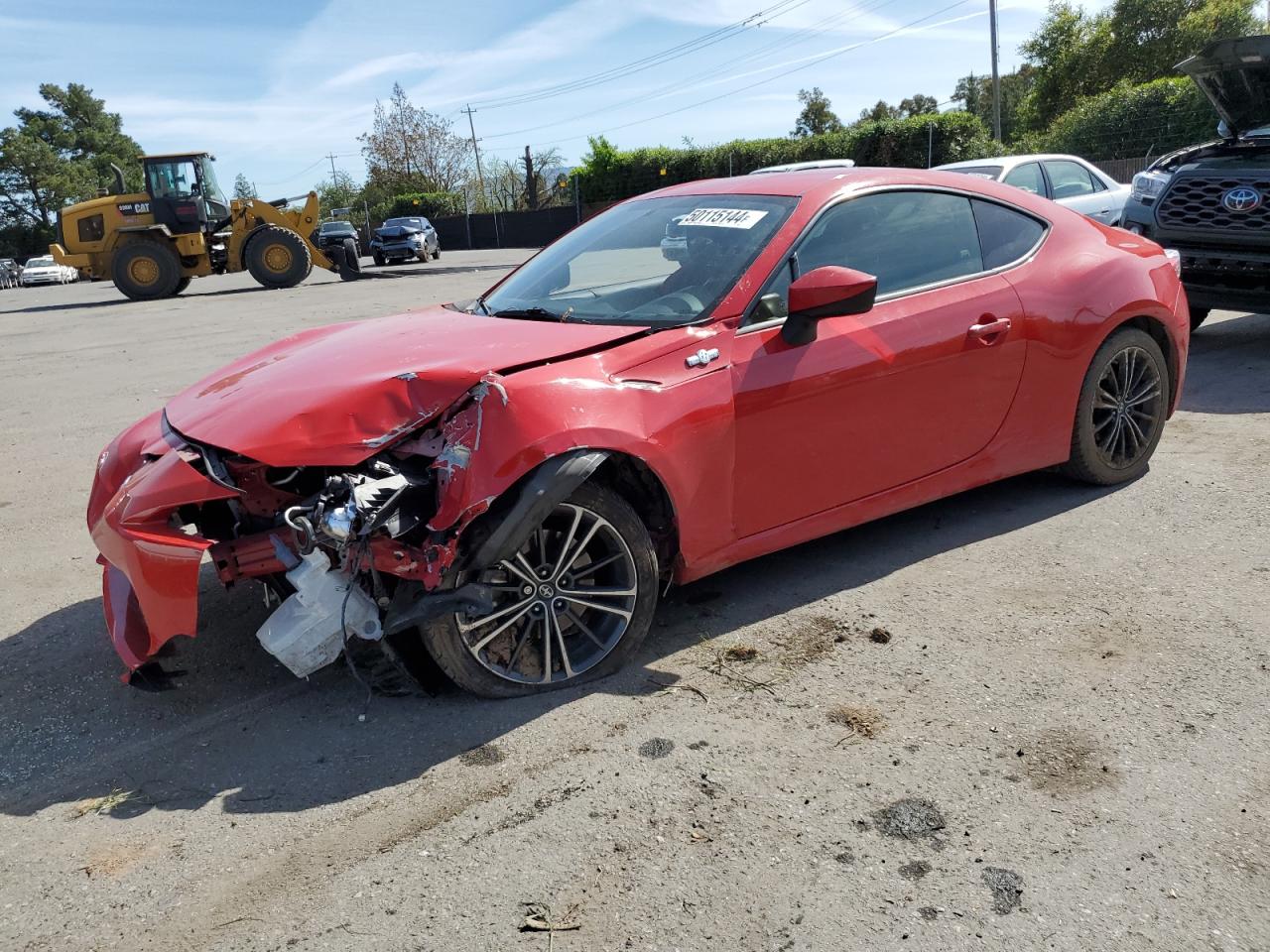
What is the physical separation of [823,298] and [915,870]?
1.96m

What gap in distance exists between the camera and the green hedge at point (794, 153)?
3180 cm

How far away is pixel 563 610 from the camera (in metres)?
3.31

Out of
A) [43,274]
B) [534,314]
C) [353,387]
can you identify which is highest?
[43,274]

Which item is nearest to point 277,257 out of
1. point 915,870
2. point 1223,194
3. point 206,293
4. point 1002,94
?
point 206,293

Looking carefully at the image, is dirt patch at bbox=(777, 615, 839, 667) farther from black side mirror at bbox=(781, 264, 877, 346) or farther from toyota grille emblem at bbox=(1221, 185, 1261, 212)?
toyota grille emblem at bbox=(1221, 185, 1261, 212)

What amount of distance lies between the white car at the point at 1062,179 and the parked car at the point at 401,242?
89.1 feet

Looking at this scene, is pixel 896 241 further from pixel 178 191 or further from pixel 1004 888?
pixel 178 191

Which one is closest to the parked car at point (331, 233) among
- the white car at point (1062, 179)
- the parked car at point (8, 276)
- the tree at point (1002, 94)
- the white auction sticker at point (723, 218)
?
the parked car at point (8, 276)

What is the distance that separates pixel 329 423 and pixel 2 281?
175 ft

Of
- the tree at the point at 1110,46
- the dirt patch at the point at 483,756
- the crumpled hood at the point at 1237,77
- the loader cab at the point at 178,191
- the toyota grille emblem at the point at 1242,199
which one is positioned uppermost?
the tree at the point at 1110,46

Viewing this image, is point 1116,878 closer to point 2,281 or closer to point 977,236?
point 977,236

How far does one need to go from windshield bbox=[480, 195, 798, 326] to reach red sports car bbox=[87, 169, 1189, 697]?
0.05ft

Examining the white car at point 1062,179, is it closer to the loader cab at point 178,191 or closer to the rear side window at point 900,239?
the rear side window at point 900,239

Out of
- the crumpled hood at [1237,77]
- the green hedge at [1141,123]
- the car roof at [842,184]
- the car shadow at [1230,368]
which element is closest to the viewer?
the car roof at [842,184]
